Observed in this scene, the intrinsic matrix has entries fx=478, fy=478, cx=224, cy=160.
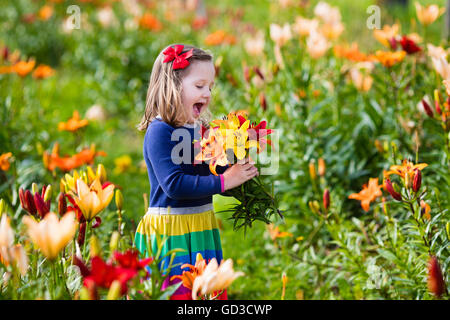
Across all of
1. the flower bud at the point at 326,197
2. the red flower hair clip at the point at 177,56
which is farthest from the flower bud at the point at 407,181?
the red flower hair clip at the point at 177,56

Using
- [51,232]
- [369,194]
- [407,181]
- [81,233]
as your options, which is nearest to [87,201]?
[81,233]

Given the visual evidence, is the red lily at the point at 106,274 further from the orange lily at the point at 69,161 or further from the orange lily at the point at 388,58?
the orange lily at the point at 388,58

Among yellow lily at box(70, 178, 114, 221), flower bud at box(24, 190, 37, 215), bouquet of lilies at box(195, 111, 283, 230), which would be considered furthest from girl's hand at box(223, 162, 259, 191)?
flower bud at box(24, 190, 37, 215)

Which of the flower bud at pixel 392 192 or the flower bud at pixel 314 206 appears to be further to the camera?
the flower bud at pixel 314 206

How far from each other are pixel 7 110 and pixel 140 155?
3.93 ft

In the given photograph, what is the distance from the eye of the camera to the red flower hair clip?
1.51m

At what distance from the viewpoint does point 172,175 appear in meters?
1.45

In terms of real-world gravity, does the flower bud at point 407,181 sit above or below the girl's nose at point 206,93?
below

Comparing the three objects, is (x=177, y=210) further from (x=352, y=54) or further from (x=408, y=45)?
(x=352, y=54)

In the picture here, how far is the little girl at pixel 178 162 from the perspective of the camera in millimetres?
1473

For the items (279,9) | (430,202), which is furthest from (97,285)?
(279,9)

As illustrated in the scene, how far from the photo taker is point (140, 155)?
3938 millimetres
